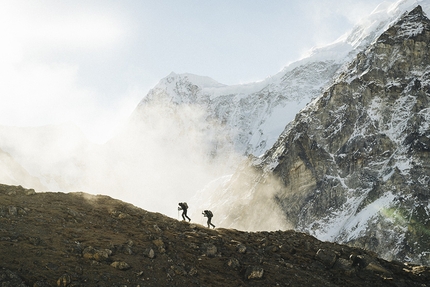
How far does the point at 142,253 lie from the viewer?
15.3 metres

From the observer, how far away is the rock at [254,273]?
15406 mm

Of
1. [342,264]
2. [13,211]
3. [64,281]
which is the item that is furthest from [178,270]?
[342,264]

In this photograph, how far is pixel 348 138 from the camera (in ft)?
419

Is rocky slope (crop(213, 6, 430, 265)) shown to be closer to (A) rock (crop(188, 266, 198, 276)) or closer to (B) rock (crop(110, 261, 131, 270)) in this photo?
(A) rock (crop(188, 266, 198, 276))

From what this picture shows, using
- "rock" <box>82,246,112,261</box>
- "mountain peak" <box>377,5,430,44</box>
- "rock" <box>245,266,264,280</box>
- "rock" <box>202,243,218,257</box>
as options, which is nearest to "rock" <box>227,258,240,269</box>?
"rock" <box>245,266,264,280</box>

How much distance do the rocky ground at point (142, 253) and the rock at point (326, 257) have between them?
47 millimetres

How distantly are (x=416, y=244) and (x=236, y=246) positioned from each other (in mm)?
84031

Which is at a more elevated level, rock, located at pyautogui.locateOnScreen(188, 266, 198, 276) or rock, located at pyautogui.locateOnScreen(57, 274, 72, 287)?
rock, located at pyautogui.locateOnScreen(188, 266, 198, 276)

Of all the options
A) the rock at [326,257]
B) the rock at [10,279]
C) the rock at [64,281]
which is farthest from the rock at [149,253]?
the rock at [326,257]

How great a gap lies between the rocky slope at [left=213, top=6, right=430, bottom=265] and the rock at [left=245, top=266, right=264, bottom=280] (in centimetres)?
8813

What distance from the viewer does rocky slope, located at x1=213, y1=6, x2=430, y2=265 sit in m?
104

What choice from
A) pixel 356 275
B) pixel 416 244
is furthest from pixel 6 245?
pixel 416 244

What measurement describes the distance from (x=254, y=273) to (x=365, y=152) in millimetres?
114691

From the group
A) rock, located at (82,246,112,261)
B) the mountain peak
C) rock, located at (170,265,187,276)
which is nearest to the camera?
rock, located at (82,246,112,261)
